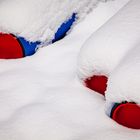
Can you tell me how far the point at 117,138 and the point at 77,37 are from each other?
837mm

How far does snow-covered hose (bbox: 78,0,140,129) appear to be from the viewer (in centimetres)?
94

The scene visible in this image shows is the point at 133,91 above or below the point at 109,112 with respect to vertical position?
above

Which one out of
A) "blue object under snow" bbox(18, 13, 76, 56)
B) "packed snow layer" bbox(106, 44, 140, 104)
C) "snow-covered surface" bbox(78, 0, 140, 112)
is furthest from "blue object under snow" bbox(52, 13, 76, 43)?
"packed snow layer" bbox(106, 44, 140, 104)

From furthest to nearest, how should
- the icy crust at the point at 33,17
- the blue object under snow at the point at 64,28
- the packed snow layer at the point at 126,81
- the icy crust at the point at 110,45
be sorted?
the blue object under snow at the point at 64,28
the icy crust at the point at 33,17
the icy crust at the point at 110,45
the packed snow layer at the point at 126,81

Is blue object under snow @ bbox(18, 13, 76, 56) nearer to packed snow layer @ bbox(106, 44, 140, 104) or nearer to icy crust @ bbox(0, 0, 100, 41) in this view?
icy crust @ bbox(0, 0, 100, 41)

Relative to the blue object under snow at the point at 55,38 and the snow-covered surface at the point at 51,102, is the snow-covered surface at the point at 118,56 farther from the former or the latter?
the blue object under snow at the point at 55,38

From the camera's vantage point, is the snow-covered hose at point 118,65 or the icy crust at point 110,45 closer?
the snow-covered hose at point 118,65

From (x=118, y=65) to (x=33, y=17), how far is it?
650 millimetres

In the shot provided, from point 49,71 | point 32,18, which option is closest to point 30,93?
point 49,71

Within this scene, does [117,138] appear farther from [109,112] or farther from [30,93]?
[30,93]

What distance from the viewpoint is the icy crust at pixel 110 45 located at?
110 cm

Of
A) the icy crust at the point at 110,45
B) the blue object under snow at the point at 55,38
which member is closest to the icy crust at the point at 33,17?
the blue object under snow at the point at 55,38

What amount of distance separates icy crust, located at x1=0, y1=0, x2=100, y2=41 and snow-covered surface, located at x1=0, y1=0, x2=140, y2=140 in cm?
11

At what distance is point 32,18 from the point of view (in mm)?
1472
